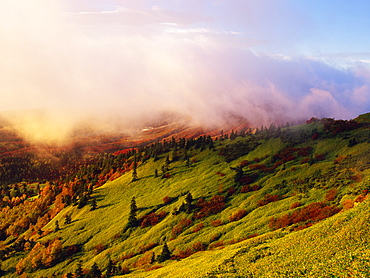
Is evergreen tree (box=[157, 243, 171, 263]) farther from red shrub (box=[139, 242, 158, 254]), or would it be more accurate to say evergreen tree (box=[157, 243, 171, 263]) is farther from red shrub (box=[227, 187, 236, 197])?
red shrub (box=[227, 187, 236, 197])

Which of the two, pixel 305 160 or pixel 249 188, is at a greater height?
pixel 305 160

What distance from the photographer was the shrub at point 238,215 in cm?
9758

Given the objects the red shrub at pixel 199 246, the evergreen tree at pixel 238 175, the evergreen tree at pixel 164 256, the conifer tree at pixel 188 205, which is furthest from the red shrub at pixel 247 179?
the evergreen tree at pixel 164 256

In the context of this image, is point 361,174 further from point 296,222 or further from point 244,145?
point 244,145

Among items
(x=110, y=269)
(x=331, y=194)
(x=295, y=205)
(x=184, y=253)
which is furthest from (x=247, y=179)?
(x=110, y=269)

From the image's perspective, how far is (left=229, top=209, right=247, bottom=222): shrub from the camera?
97.6 meters

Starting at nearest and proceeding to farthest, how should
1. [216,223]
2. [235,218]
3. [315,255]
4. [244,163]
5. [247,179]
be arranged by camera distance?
1. [315,255]
2. [235,218]
3. [216,223]
4. [247,179]
5. [244,163]

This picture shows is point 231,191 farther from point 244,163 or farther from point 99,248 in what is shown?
point 99,248

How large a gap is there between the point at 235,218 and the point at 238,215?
195cm

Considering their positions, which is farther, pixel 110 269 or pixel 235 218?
pixel 235 218

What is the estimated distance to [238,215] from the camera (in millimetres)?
98750

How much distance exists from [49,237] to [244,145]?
474ft

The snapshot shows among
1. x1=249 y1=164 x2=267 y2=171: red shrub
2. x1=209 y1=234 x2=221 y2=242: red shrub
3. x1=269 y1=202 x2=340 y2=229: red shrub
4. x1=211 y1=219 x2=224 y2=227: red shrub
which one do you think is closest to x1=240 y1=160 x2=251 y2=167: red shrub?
x1=249 y1=164 x2=267 y2=171: red shrub

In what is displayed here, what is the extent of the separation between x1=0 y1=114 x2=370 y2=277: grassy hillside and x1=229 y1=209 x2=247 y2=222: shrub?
1.51 feet
